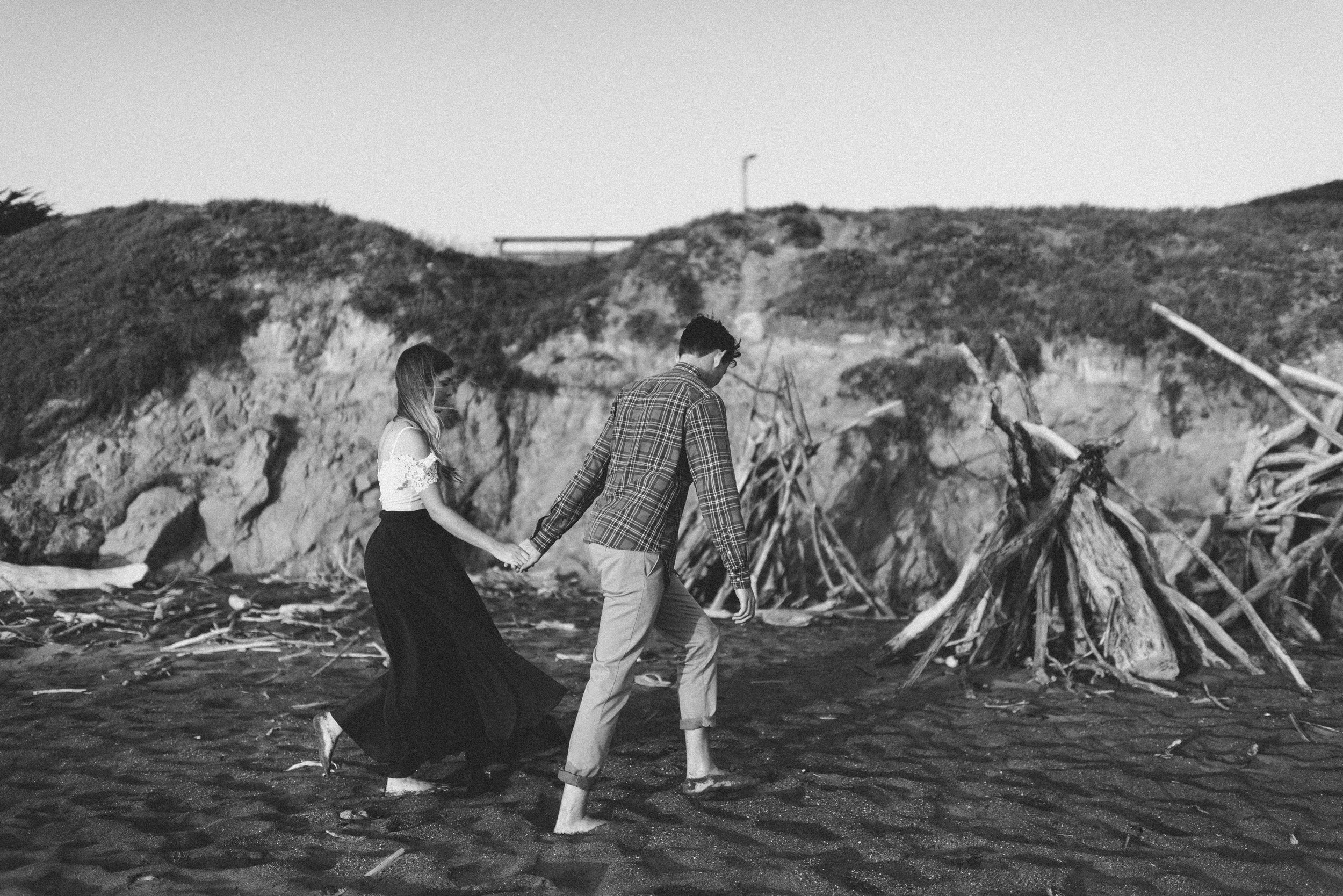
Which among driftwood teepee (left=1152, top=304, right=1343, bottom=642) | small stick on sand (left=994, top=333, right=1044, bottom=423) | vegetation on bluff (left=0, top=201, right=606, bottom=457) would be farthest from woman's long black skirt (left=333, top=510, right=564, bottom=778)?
vegetation on bluff (left=0, top=201, right=606, bottom=457)

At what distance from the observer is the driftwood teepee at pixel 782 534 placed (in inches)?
385

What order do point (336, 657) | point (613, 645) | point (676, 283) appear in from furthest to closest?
1. point (676, 283)
2. point (336, 657)
3. point (613, 645)

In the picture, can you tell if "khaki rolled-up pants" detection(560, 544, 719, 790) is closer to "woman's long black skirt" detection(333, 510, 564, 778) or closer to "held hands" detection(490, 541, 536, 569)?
"held hands" detection(490, 541, 536, 569)

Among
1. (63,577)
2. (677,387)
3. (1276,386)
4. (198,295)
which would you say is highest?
(198,295)

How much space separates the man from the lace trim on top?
1.75 feet

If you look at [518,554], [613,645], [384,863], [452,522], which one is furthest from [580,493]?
[384,863]

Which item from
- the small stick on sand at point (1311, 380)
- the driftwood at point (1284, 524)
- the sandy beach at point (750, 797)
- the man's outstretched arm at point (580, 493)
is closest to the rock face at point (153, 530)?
the sandy beach at point (750, 797)

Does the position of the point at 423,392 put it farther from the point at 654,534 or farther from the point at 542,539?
the point at 654,534

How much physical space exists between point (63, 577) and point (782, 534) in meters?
6.81

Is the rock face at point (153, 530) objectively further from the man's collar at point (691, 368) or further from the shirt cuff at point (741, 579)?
the shirt cuff at point (741, 579)

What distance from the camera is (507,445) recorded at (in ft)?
40.9

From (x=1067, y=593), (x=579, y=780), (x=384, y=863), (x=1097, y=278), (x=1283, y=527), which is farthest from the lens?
(x=1097, y=278)

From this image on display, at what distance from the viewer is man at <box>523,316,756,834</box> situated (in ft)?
13.9

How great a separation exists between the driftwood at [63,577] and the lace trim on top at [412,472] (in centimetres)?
673
